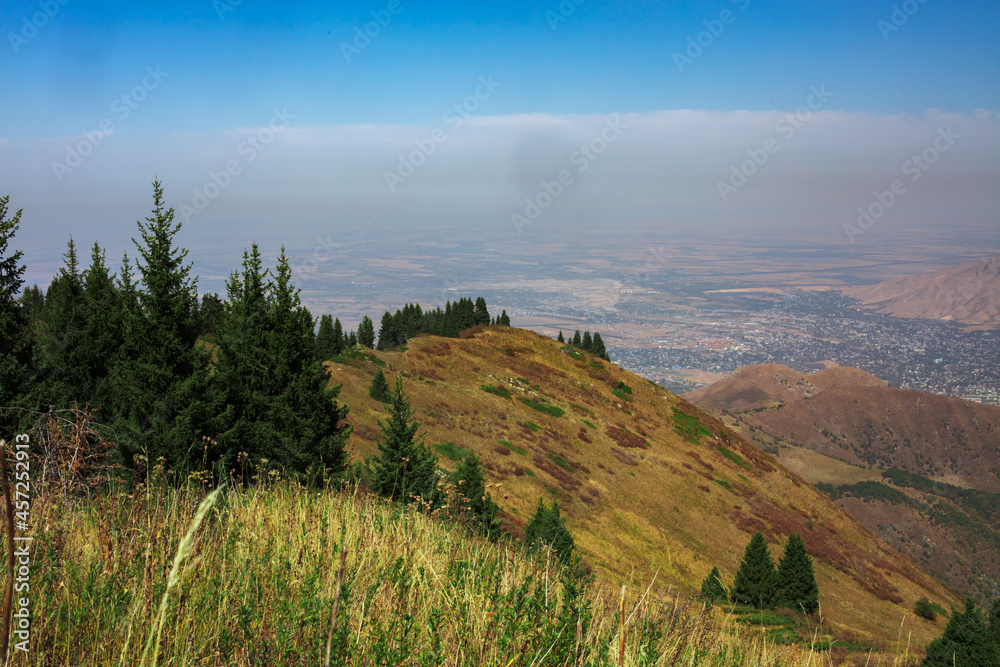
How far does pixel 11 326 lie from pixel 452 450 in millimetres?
16029

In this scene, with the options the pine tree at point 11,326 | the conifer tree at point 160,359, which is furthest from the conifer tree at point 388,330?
the conifer tree at point 160,359

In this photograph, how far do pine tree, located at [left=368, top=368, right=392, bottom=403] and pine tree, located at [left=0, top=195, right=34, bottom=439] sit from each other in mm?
16058

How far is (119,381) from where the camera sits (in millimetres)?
12453

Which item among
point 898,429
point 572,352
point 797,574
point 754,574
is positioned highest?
point 572,352

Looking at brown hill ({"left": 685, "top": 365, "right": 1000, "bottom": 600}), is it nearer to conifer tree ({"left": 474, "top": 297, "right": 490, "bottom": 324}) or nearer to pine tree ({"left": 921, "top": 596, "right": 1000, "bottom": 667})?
conifer tree ({"left": 474, "top": 297, "right": 490, "bottom": 324})

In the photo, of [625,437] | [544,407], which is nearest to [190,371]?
[544,407]

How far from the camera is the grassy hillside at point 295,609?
2176 mm

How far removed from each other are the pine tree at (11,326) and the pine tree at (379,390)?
1606cm

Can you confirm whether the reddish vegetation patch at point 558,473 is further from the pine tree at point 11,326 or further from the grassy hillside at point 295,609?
the grassy hillside at point 295,609

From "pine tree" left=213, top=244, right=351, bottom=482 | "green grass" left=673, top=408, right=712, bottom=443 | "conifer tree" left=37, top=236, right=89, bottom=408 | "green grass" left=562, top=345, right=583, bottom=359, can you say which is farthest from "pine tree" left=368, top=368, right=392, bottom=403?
"green grass" left=562, top=345, right=583, bottom=359

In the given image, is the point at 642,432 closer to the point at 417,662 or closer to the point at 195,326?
the point at 195,326

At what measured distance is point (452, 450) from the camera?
2458 centimetres

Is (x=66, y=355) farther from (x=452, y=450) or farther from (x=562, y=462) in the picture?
(x=562, y=462)

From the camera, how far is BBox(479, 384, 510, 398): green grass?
3688 centimetres
